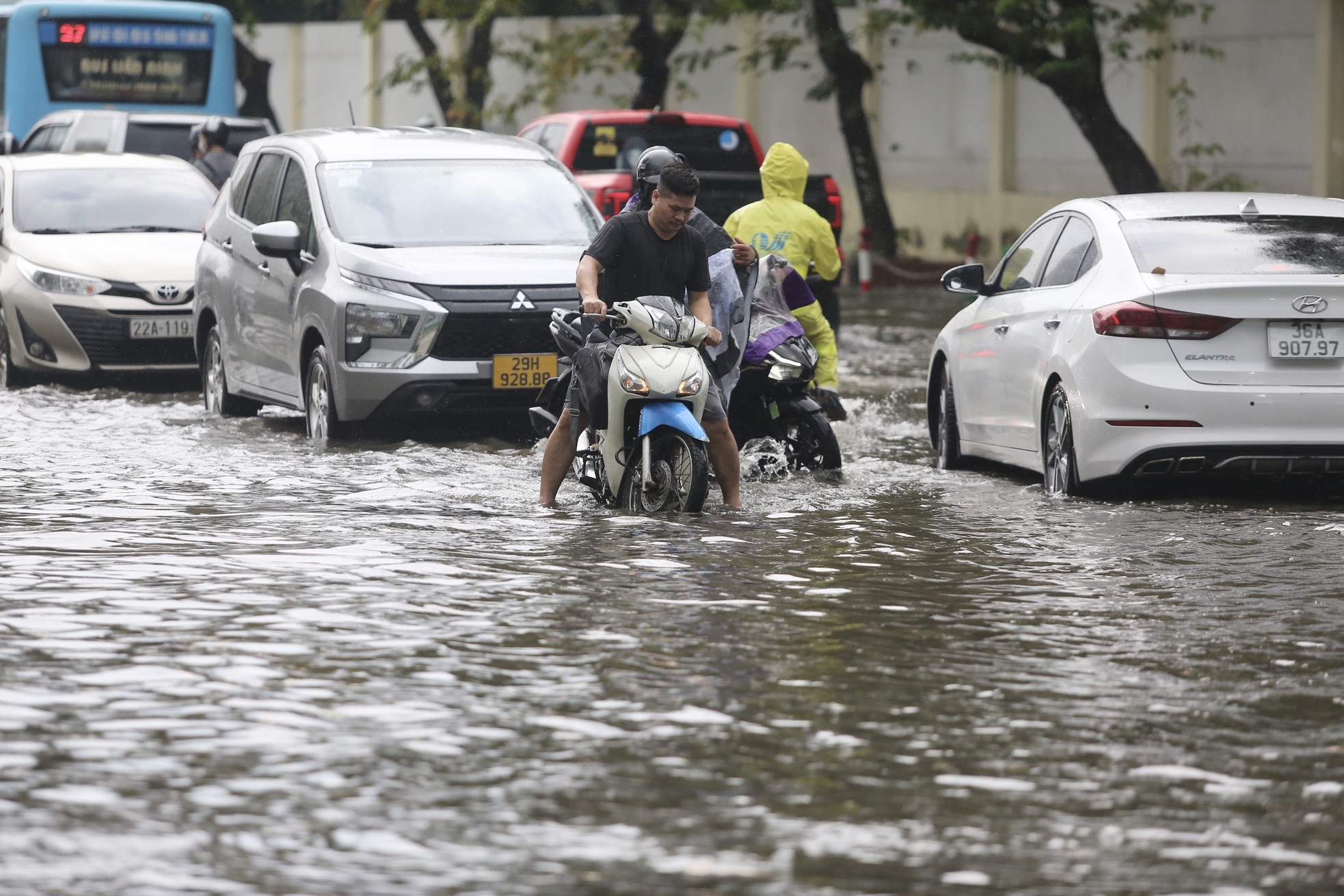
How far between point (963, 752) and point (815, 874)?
3.73 ft

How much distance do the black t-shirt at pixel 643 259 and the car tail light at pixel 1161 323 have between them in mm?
1786

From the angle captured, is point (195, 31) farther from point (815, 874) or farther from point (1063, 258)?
point (815, 874)

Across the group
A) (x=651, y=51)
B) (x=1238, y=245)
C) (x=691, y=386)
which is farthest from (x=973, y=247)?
(x=691, y=386)

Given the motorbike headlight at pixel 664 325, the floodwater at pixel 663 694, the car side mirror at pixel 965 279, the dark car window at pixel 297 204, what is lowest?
the floodwater at pixel 663 694

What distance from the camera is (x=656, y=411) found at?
9.68 m

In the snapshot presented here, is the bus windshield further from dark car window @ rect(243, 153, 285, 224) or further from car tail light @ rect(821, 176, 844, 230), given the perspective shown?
car tail light @ rect(821, 176, 844, 230)

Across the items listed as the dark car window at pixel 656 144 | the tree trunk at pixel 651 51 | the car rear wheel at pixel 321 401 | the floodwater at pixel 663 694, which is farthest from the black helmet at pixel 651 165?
the tree trunk at pixel 651 51

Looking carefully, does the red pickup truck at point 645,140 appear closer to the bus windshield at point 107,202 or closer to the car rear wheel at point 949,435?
the bus windshield at point 107,202

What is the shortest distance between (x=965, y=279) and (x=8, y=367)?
7840 millimetres

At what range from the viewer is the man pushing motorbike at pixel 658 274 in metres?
9.88

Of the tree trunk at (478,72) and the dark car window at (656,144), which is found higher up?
the tree trunk at (478,72)

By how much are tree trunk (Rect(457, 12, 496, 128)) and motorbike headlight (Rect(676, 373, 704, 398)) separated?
87.8 ft

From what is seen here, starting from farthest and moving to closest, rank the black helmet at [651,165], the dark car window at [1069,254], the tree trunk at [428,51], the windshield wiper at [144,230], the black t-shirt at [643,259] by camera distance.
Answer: the tree trunk at [428,51], the windshield wiper at [144,230], the dark car window at [1069,254], the black helmet at [651,165], the black t-shirt at [643,259]

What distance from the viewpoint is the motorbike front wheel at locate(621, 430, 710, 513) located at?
957 centimetres
